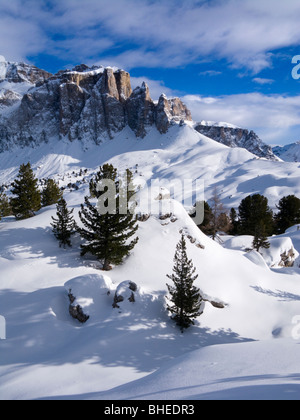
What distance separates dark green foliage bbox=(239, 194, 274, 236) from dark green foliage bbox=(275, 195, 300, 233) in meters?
9.30

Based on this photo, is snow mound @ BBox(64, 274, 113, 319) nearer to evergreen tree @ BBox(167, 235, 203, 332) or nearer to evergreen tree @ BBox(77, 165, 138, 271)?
evergreen tree @ BBox(77, 165, 138, 271)

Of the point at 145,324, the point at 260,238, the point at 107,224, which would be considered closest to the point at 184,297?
the point at 145,324

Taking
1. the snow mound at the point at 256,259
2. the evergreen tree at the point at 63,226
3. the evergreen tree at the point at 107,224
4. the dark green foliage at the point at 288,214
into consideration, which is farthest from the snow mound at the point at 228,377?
the dark green foliage at the point at 288,214

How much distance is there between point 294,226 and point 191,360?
45908mm

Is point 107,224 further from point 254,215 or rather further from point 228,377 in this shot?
point 254,215

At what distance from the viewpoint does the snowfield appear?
7066 millimetres

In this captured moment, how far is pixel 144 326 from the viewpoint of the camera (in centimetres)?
1344

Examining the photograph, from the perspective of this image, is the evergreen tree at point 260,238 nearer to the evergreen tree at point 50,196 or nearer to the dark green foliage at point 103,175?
the dark green foliage at point 103,175

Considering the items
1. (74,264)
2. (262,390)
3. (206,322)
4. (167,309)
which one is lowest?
(206,322)

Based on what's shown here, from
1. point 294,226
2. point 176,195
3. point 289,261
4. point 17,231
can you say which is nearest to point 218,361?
point 17,231

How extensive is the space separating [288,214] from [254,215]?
13.4 m

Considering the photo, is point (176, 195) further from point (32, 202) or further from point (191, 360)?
point (191, 360)
